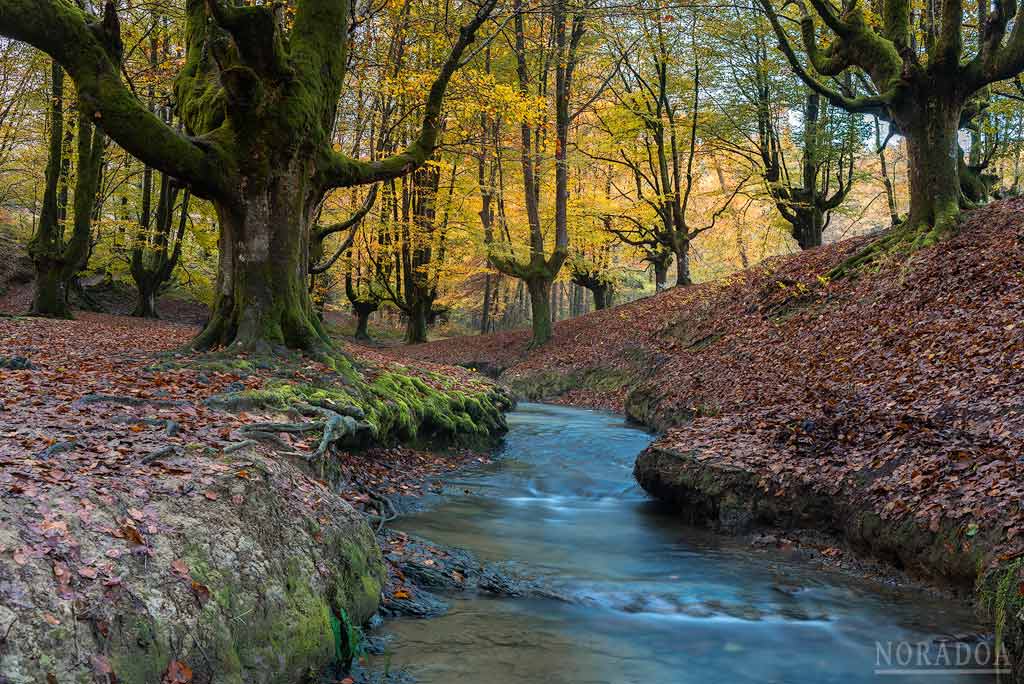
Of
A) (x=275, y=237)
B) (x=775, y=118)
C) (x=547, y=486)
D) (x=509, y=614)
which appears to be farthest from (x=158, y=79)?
(x=775, y=118)

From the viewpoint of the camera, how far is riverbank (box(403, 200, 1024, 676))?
18.7ft

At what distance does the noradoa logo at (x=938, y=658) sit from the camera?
15.3 ft

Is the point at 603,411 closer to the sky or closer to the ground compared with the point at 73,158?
closer to the ground

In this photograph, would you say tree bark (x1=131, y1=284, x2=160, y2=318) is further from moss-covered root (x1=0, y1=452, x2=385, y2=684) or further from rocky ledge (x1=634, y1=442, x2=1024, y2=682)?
moss-covered root (x1=0, y1=452, x2=385, y2=684)

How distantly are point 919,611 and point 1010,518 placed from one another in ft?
3.36

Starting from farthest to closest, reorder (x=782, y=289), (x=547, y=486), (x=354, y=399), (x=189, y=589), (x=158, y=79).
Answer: (x=782, y=289) < (x=158, y=79) < (x=547, y=486) < (x=354, y=399) < (x=189, y=589)

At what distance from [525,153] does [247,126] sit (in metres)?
12.6

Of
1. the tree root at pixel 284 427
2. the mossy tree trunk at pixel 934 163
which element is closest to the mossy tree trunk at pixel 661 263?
the mossy tree trunk at pixel 934 163

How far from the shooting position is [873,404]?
8141 mm

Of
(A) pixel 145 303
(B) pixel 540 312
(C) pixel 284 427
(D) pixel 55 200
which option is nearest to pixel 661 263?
A: (B) pixel 540 312

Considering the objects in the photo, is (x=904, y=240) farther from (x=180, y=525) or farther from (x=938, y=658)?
(x=180, y=525)

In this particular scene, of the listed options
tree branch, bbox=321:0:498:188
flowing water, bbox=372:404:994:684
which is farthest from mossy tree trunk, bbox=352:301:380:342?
flowing water, bbox=372:404:994:684

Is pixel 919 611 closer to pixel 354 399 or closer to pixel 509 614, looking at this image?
pixel 509 614

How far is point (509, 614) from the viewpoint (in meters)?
5.51
